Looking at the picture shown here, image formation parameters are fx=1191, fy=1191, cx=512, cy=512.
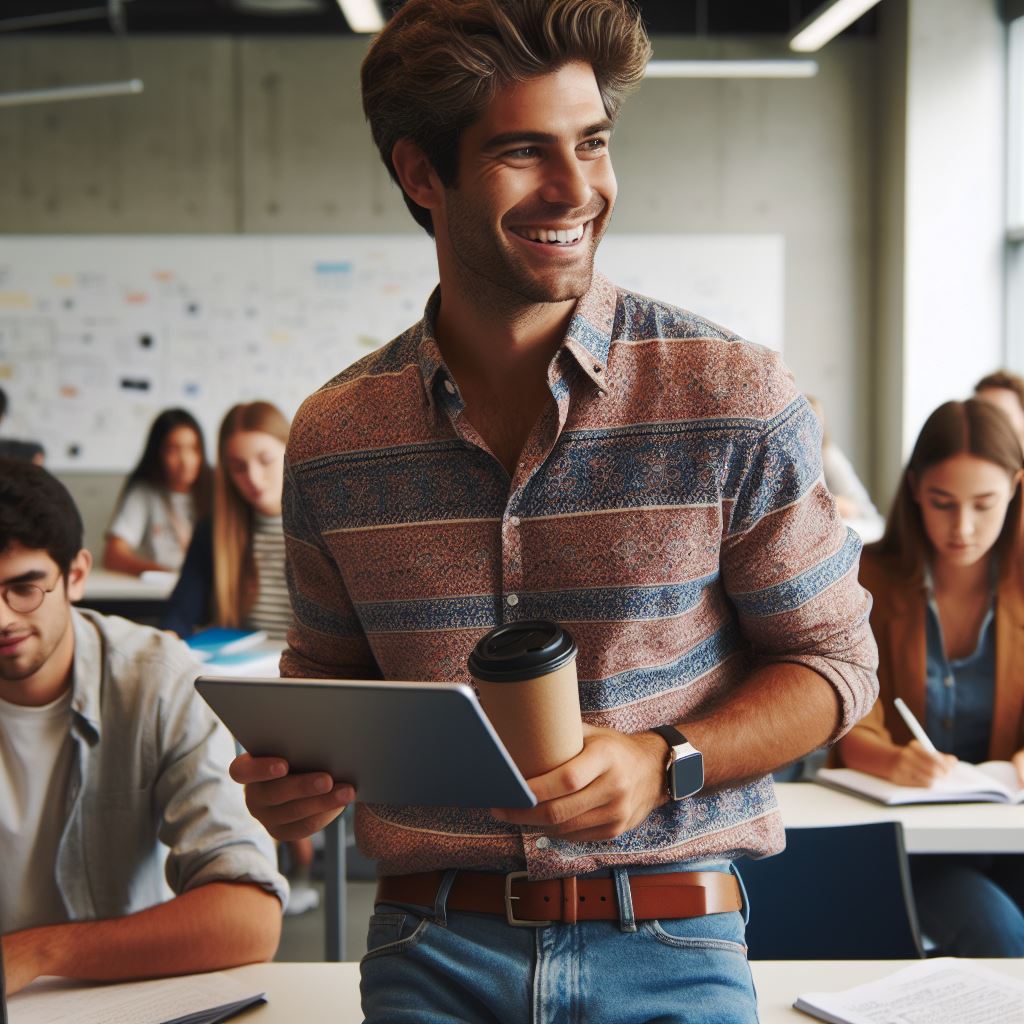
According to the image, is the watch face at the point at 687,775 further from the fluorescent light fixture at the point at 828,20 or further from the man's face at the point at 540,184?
the fluorescent light fixture at the point at 828,20

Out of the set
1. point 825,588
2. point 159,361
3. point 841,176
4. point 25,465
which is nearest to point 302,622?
point 825,588

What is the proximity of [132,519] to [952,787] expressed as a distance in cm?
425

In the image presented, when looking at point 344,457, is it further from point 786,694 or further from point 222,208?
point 222,208

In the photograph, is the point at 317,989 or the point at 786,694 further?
the point at 317,989

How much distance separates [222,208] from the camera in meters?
6.89

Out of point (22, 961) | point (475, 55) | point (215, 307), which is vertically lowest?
point (22, 961)

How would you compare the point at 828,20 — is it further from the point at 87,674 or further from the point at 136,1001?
the point at 136,1001

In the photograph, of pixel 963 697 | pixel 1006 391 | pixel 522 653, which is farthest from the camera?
pixel 1006 391

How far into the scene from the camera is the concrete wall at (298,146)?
6.82 meters

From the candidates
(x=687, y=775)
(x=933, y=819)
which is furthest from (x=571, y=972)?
(x=933, y=819)

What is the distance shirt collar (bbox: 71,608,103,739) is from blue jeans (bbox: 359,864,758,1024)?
865mm

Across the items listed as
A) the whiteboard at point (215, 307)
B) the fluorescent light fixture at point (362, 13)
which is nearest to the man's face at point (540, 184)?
the fluorescent light fixture at point (362, 13)

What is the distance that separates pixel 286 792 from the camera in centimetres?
113

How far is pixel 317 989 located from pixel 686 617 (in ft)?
2.43
